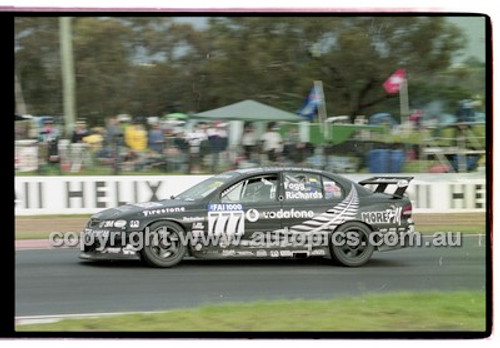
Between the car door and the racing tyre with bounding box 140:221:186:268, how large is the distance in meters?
0.39

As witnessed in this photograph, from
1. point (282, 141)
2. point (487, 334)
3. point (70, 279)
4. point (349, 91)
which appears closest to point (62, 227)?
point (70, 279)

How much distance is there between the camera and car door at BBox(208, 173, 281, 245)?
30.9 feet

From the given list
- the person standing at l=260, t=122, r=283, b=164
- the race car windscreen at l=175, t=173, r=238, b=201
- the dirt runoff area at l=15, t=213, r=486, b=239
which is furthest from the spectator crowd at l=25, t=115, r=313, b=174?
the dirt runoff area at l=15, t=213, r=486, b=239

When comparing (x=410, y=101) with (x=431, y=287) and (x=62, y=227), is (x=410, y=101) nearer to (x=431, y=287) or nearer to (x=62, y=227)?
(x=431, y=287)

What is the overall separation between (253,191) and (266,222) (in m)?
0.38

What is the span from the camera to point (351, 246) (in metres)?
9.49

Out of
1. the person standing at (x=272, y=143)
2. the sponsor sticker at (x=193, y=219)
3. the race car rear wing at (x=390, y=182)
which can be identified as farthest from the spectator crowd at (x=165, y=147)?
the sponsor sticker at (x=193, y=219)

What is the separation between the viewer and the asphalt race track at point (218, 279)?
7797mm

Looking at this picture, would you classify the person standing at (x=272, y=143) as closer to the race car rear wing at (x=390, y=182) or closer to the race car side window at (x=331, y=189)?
Answer: the race car side window at (x=331, y=189)

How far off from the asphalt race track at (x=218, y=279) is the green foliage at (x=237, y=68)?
1531 millimetres

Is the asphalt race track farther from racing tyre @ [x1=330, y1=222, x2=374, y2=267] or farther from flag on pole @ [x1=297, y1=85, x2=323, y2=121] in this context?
flag on pole @ [x1=297, y1=85, x2=323, y2=121]

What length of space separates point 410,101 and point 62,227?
12.6ft

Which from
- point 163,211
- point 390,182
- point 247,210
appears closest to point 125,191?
point 163,211

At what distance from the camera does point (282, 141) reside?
8.45 m
